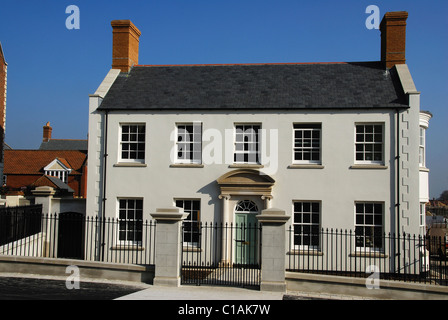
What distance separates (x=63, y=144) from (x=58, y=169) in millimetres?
15422

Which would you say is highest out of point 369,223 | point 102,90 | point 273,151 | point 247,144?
point 102,90

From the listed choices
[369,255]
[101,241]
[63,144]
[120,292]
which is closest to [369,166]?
[369,255]

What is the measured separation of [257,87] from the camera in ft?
70.2

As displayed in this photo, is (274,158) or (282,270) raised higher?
(274,158)

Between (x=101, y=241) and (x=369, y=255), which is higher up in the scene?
(x=101, y=241)

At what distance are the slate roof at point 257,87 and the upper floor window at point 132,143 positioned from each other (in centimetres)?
99

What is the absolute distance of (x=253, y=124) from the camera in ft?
66.0

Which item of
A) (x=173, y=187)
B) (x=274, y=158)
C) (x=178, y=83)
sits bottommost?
(x=173, y=187)

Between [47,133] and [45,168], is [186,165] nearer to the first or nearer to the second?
[45,168]

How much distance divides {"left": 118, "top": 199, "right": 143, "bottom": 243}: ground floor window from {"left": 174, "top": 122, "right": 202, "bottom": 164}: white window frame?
2.79 meters

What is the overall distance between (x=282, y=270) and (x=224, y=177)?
729 centimetres
